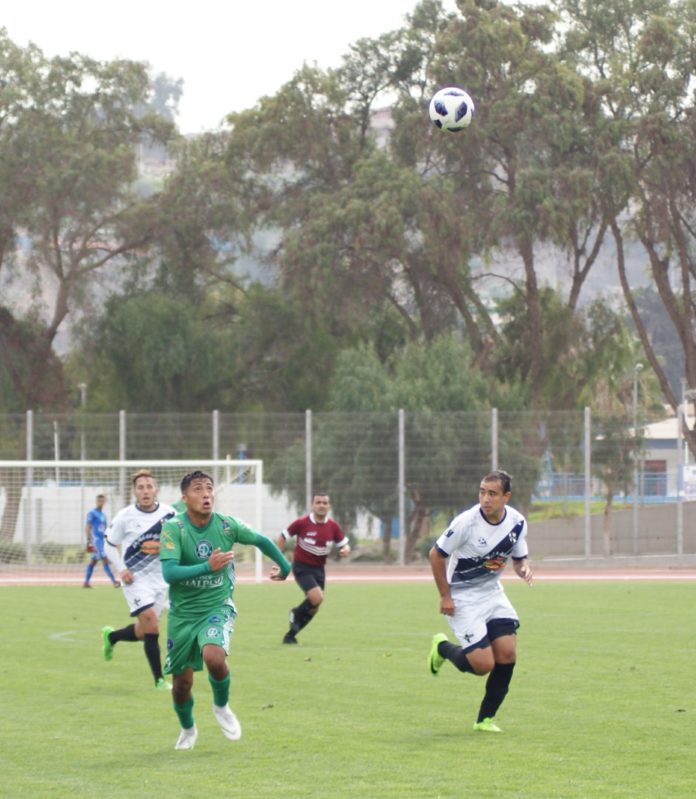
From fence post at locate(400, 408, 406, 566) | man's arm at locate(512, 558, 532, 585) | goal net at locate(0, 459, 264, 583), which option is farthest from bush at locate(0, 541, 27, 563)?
man's arm at locate(512, 558, 532, 585)

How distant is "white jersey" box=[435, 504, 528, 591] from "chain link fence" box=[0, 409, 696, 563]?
83.8 ft

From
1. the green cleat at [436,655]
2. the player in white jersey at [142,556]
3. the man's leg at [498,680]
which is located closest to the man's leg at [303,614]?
the player in white jersey at [142,556]

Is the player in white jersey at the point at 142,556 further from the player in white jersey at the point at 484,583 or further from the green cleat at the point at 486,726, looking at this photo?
the green cleat at the point at 486,726

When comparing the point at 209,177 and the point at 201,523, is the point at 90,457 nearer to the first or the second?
the point at 209,177

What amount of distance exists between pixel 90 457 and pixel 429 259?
40.7 feet

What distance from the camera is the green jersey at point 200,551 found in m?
9.94

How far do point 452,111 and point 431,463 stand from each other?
15987 millimetres

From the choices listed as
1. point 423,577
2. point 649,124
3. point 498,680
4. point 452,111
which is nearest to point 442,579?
point 498,680

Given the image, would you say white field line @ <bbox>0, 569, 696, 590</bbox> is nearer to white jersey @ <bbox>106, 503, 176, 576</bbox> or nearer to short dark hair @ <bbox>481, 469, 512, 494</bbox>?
white jersey @ <bbox>106, 503, 176, 576</bbox>

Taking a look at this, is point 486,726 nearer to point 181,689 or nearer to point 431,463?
point 181,689

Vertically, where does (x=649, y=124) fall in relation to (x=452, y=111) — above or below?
above

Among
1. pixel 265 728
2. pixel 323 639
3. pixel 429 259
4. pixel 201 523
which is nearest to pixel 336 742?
pixel 265 728

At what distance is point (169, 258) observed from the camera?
48.6 meters

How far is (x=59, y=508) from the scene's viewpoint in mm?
36500
